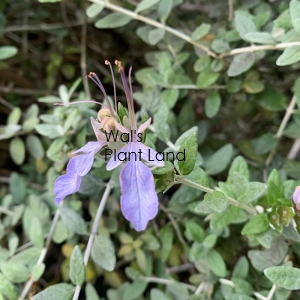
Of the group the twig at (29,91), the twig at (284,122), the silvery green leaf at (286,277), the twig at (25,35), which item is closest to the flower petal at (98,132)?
the silvery green leaf at (286,277)

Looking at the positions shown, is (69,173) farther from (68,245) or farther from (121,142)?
(68,245)

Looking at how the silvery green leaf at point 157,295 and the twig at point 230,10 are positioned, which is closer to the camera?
the silvery green leaf at point 157,295

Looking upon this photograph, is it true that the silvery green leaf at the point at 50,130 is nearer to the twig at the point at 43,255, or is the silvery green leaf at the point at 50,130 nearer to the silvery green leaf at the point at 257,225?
the twig at the point at 43,255

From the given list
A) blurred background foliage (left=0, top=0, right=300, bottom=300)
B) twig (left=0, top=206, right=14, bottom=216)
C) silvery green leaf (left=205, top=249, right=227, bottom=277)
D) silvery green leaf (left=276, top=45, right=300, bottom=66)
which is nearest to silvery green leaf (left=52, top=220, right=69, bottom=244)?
blurred background foliage (left=0, top=0, right=300, bottom=300)

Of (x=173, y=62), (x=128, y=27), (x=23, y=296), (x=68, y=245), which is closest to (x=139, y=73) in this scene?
(x=173, y=62)

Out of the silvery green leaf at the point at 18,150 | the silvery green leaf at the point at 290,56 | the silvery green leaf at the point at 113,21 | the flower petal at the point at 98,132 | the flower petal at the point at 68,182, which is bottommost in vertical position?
the silvery green leaf at the point at 18,150

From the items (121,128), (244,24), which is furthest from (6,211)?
(244,24)

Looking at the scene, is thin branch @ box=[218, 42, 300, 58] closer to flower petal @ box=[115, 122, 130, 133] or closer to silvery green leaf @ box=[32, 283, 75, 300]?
flower petal @ box=[115, 122, 130, 133]
